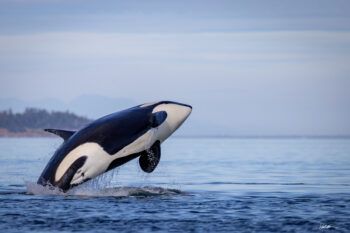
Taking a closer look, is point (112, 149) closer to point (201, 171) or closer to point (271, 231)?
point (271, 231)

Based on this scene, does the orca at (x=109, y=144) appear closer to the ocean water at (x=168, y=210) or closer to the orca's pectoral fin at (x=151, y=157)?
the orca's pectoral fin at (x=151, y=157)

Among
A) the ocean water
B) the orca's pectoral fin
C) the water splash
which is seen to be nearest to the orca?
the orca's pectoral fin

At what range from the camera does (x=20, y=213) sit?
1609cm

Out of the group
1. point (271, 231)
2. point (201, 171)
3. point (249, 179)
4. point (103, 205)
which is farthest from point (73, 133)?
point (201, 171)

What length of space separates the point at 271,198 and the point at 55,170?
19.8 feet

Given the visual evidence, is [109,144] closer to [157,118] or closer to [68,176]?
[68,176]

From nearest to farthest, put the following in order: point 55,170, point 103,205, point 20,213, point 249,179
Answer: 1. point 20,213
2. point 103,205
3. point 55,170
4. point 249,179

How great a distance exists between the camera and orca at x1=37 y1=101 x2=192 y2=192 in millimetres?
18812

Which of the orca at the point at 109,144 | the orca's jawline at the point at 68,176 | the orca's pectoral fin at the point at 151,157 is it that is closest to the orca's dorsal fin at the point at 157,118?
the orca at the point at 109,144

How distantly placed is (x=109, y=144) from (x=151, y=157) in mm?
1949

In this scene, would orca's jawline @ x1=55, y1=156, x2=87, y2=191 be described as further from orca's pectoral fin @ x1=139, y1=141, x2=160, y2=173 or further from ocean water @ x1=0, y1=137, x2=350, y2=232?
orca's pectoral fin @ x1=139, y1=141, x2=160, y2=173

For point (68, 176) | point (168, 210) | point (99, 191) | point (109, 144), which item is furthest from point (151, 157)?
point (168, 210)

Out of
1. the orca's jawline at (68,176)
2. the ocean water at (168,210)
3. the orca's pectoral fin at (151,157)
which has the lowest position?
the ocean water at (168,210)

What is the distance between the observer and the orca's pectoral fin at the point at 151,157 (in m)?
20.8
